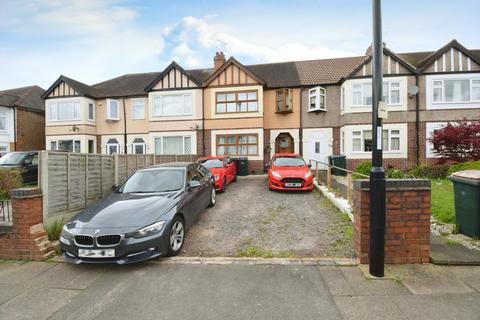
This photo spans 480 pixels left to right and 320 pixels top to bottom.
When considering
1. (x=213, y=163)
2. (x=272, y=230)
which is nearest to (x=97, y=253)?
(x=272, y=230)

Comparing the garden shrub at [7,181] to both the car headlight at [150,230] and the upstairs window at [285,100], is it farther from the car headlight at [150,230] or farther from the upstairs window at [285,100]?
the upstairs window at [285,100]

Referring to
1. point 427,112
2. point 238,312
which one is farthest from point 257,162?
point 238,312

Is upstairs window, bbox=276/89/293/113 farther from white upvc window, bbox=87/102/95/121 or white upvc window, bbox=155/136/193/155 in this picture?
white upvc window, bbox=87/102/95/121

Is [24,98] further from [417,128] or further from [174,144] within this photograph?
[417,128]

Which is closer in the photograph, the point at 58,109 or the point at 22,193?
the point at 22,193

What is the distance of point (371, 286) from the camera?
3.00 m

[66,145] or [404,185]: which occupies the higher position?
[66,145]

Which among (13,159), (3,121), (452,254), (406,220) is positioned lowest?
(452,254)

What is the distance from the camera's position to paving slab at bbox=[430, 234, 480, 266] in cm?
343

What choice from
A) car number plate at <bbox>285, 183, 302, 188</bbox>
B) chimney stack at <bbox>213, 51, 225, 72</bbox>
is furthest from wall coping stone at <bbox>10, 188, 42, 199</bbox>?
chimney stack at <bbox>213, 51, 225, 72</bbox>

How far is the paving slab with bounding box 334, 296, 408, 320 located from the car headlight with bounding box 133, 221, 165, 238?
8.75ft

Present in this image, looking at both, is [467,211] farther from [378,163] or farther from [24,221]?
[24,221]

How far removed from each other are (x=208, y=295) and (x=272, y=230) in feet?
8.69

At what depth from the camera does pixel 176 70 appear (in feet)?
55.3
